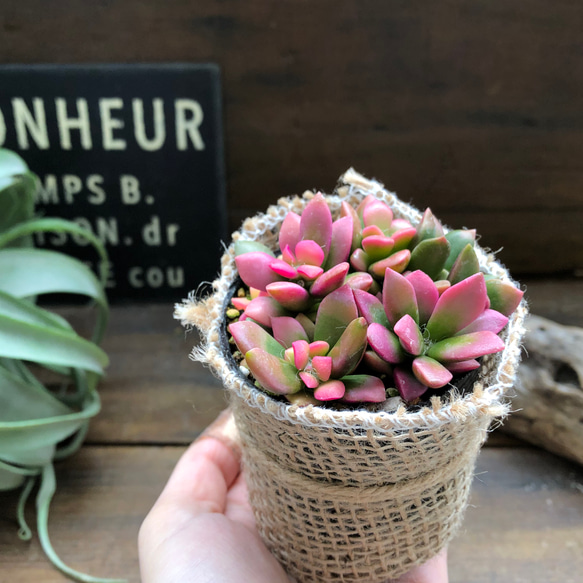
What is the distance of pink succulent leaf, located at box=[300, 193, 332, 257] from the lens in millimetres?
406

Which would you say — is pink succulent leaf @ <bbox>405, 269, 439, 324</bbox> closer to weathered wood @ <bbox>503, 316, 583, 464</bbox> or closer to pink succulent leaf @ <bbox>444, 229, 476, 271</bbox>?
pink succulent leaf @ <bbox>444, 229, 476, 271</bbox>

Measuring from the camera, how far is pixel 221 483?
0.61 metres

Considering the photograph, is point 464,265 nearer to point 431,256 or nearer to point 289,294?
point 431,256

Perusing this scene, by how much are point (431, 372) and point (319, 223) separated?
0.45ft

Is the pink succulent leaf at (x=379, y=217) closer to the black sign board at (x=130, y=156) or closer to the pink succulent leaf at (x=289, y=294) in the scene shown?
the pink succulent leaf at (x=289, y=294)

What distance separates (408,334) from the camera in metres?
0.35

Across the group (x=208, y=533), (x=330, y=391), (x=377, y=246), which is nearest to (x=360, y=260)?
(x=377, y=246)

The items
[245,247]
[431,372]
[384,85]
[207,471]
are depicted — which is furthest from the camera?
[384,85]

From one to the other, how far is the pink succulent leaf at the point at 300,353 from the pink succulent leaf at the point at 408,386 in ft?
0.21

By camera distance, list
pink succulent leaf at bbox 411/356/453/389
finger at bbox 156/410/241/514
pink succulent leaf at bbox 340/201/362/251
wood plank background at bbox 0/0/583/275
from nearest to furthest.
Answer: pink succulent leaf at bbox 411/356/453/389
pink succulent leaf at bbox 340/201/362/251
finger at bbox 156/410/241/514
wood plank background at bbox 0/0/583/275

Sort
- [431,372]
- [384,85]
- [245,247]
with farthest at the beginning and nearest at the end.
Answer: [384,85] → [245,247] → [431,372]

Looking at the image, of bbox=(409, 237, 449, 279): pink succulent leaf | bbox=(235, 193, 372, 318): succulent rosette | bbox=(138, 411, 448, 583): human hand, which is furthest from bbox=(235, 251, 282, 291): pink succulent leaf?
bbox=(138, 411, 448, 583): human hand

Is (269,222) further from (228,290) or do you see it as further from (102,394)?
(102,394)

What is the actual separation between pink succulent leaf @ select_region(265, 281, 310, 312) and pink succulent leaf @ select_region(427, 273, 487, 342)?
0.28 feet
